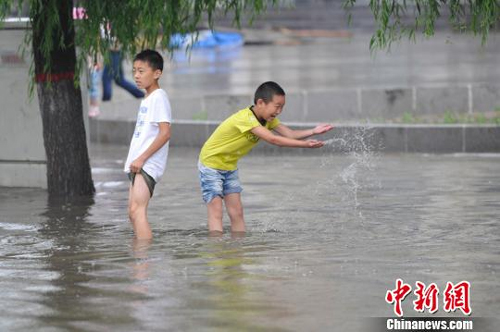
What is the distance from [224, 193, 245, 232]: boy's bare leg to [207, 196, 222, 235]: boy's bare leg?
9 centimetres

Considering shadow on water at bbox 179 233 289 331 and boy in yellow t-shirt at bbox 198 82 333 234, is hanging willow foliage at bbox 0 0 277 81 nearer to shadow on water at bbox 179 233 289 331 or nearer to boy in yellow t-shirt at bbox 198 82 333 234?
boy in yellow t-shirt at bbox 198 82 333 234

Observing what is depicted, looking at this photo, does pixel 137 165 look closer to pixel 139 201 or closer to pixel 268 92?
pixel 139 201

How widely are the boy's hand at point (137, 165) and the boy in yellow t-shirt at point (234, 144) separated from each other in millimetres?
629

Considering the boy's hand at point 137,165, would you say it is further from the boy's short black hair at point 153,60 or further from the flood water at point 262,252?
the boy's short black hair at point 153,60

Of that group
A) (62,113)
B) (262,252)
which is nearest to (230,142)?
(262,252)

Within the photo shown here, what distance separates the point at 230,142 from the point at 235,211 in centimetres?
52

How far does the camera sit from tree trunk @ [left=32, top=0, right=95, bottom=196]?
1197 cm

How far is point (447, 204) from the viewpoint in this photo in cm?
1167

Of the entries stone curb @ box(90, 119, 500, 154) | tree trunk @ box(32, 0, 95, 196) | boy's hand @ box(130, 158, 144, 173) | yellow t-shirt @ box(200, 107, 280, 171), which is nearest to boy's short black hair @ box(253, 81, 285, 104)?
yellow t-shirt @ box(200, 107, 280, 171)

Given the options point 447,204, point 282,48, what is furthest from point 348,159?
point 282,48

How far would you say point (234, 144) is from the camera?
9.91 m

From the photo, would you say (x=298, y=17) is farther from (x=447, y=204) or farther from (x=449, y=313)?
(x=449, y=313)

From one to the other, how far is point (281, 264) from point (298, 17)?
40065 millimetres

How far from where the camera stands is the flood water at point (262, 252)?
736 centimetres
